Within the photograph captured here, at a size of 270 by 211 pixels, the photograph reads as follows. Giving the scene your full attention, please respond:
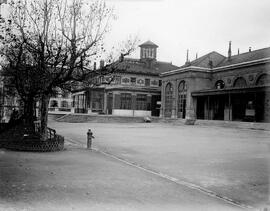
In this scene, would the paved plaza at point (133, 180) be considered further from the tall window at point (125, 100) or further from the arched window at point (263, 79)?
the tall window at point (125, 100)

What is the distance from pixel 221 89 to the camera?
37.1 metres

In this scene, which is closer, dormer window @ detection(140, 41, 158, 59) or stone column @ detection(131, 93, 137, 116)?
stone column @ detection(131, 93, 137, 116)

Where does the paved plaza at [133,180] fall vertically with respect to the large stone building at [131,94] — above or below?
below

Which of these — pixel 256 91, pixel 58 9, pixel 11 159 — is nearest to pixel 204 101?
pixel 256 91

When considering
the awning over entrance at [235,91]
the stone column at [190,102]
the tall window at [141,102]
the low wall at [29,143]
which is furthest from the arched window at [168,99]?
the low wall at [29,143]

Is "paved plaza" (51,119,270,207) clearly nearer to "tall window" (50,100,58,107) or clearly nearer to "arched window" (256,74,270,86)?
"arched window" (256,74,270,86)

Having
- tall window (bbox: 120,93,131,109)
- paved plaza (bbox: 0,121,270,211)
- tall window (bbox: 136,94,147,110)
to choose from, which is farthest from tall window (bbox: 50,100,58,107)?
paved plaza (bbox: 0,121,270,211)

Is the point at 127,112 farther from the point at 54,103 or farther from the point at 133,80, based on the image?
the point at 54,103

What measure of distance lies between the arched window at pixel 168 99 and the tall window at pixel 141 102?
491 cm

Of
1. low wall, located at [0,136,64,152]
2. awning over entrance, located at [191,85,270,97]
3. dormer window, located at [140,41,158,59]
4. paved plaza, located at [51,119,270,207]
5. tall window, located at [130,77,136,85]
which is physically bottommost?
paved plaza, located at [51,119,270,207]

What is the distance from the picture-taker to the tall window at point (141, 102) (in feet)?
181

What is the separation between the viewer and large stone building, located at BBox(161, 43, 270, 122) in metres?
34.5

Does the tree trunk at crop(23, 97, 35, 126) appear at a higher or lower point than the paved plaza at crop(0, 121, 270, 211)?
higher

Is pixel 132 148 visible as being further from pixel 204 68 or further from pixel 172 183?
pixel 204 68
